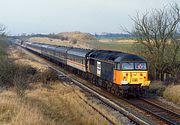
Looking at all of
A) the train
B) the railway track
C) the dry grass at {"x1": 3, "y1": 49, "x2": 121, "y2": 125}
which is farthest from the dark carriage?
the dry grass at {"x1": 3, "y1": 49, "x2": 121, "y2": 125}

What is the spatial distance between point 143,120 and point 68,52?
26197 mm

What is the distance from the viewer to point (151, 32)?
93.4ft

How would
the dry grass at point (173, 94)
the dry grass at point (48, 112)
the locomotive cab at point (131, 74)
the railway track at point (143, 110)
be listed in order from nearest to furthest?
the dry grass at point (48, 112), the railway track at point (143, 110), the dry grass at point (173, 94), the locomotive cab at point (131, 74)

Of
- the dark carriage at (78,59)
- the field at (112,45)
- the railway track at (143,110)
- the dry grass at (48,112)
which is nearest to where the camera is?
the dry grass at (48,112)

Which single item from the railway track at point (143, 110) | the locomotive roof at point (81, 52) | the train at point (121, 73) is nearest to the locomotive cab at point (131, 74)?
the train at point (121, 73)

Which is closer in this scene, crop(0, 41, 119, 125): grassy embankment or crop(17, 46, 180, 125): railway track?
crop(0, 41, 119, 125): grassy embankment

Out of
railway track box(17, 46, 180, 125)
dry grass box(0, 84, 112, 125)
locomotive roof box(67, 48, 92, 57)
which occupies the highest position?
locomotive roof box(67, 48, 92, 57)

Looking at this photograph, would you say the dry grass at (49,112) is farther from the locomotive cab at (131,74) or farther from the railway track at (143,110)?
the locomotive cab at (131,74)

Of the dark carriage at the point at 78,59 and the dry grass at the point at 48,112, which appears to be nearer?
the dry grass at the point at 48,112

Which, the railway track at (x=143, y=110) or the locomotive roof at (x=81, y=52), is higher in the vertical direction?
the locomotive roof at (x=81, y=52)

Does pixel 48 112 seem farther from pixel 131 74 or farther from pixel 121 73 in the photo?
pixel 131 74

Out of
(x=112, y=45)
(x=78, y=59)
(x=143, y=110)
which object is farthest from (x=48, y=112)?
(x=112, y=45)

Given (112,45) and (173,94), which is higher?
(112,45)

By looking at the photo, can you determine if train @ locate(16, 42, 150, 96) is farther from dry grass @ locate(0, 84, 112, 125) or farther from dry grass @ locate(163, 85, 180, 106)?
dry grass @ locate(0, 84, 112, 125)
